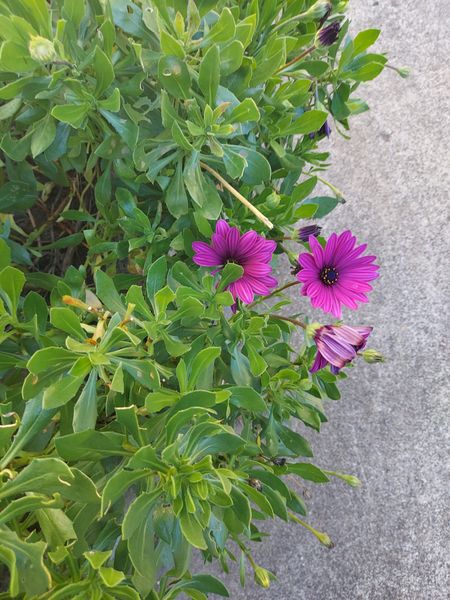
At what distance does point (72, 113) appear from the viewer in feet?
1.98

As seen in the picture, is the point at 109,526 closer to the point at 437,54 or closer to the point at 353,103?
the point at 353,103

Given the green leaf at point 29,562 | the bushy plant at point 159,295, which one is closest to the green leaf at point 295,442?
the bushy plant at point 159,295

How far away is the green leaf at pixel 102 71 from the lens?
22.8 inches

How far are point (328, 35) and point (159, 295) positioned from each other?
404 mm

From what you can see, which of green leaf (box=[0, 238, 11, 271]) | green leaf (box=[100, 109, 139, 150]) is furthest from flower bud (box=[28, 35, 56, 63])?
green leaf (box=[0, 238, 11, 271])

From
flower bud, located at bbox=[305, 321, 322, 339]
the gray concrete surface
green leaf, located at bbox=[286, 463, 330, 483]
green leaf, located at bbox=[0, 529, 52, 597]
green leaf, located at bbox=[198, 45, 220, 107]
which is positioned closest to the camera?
green leaf, located at bbox=[0, 529, 52, 597]

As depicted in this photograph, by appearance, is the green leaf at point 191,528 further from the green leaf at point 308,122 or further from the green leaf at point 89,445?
the green leaf at point 308,122

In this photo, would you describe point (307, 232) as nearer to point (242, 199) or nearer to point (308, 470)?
point (242, 199)

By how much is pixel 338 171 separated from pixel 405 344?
0.44 meters

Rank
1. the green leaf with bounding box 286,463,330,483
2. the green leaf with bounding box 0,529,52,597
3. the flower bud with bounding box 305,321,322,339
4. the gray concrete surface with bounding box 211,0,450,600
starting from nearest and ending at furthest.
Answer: the green leaf with bounding box 0,529,52,597, the flower bud with bounding box 305,321,322,339, the green leaf with bounding box 286,463,330,483, the gray concrete surface with bounding box 211,0,450,600

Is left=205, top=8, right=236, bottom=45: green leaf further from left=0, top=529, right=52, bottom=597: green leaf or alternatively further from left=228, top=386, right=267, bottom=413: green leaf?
left=0, top=529, right=52, bottom=597: green leaf

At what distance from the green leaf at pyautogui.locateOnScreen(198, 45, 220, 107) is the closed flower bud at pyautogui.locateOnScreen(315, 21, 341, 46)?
19 cm

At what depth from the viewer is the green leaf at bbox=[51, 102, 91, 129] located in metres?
0.59

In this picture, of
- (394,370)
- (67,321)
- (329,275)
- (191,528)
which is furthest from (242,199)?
(394,370)
